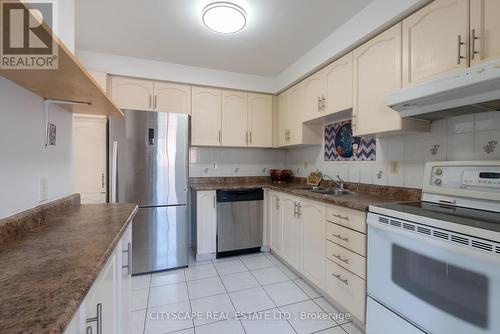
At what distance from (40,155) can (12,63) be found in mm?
479

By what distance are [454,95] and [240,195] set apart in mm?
2104

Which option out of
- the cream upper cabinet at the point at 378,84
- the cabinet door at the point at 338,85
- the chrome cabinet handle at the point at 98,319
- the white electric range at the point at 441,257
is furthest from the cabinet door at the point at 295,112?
the chrome cabinet handle at the point at 98,319

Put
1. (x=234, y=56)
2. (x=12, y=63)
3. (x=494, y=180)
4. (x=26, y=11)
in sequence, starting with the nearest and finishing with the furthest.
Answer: (x=26, y=11), (x=12, y=63), (x=494, y=180), (x=234, y=56)

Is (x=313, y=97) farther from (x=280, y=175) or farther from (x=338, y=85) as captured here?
(x=280, y=175)

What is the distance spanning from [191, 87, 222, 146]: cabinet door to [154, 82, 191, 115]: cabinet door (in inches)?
3.0

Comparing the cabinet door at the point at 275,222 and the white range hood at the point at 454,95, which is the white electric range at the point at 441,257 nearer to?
the white range hood at the point at 454,95

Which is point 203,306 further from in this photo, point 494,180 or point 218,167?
point 494,180

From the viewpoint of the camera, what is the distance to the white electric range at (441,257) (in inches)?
36.8

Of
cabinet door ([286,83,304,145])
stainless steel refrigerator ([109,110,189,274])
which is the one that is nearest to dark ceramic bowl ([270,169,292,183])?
cabinet door ([286,83,304,145])

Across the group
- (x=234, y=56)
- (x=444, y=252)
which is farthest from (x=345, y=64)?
(x=444, y=252)

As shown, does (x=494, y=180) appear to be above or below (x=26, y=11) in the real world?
below

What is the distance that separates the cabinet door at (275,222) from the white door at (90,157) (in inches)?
72.8

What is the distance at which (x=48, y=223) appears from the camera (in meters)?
1.02

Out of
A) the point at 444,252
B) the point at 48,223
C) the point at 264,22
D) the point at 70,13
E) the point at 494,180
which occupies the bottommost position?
the point at 444,252
